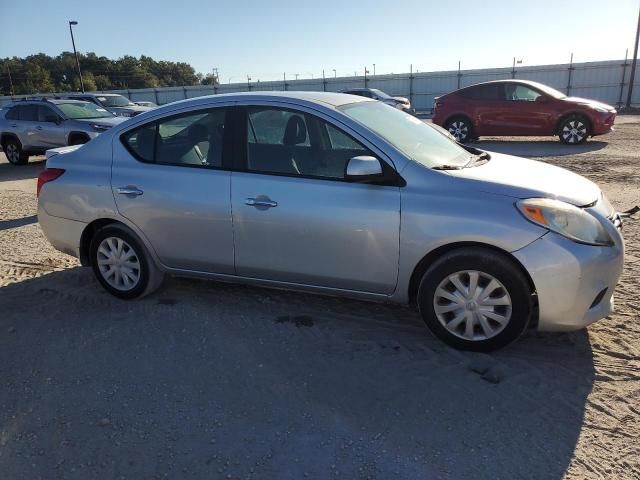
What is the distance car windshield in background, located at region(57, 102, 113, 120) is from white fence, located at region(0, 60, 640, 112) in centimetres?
2121

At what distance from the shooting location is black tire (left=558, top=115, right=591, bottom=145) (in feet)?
41.5

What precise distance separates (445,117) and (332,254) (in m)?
11.7

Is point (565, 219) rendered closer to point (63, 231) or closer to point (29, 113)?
point (63, 231)

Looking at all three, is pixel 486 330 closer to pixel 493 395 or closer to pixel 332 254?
pixel 493 395

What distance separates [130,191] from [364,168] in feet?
6.51

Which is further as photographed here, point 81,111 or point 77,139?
point 81,111

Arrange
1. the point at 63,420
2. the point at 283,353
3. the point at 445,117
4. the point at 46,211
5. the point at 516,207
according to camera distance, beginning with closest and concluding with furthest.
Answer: the point at 63,420, the point at 516,207, the point at 283,353, the point at 46,211, the point at 445,117

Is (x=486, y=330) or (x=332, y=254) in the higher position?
(x=332, y=254)

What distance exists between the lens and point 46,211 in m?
4.57

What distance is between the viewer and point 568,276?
308 centimetres

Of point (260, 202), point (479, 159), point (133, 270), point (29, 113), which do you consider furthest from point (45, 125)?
point (479, 159)

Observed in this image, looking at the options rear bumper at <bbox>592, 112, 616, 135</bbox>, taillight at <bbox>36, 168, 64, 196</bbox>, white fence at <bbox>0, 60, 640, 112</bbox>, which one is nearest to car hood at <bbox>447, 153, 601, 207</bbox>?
taillight at <bbox>36, 168, 64, 196</bbox>

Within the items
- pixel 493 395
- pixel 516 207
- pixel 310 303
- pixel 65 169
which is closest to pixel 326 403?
pixel 493 395

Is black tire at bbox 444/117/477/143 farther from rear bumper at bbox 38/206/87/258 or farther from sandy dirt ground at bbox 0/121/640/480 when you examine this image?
rear bumper at bbox 38/206/87/258
